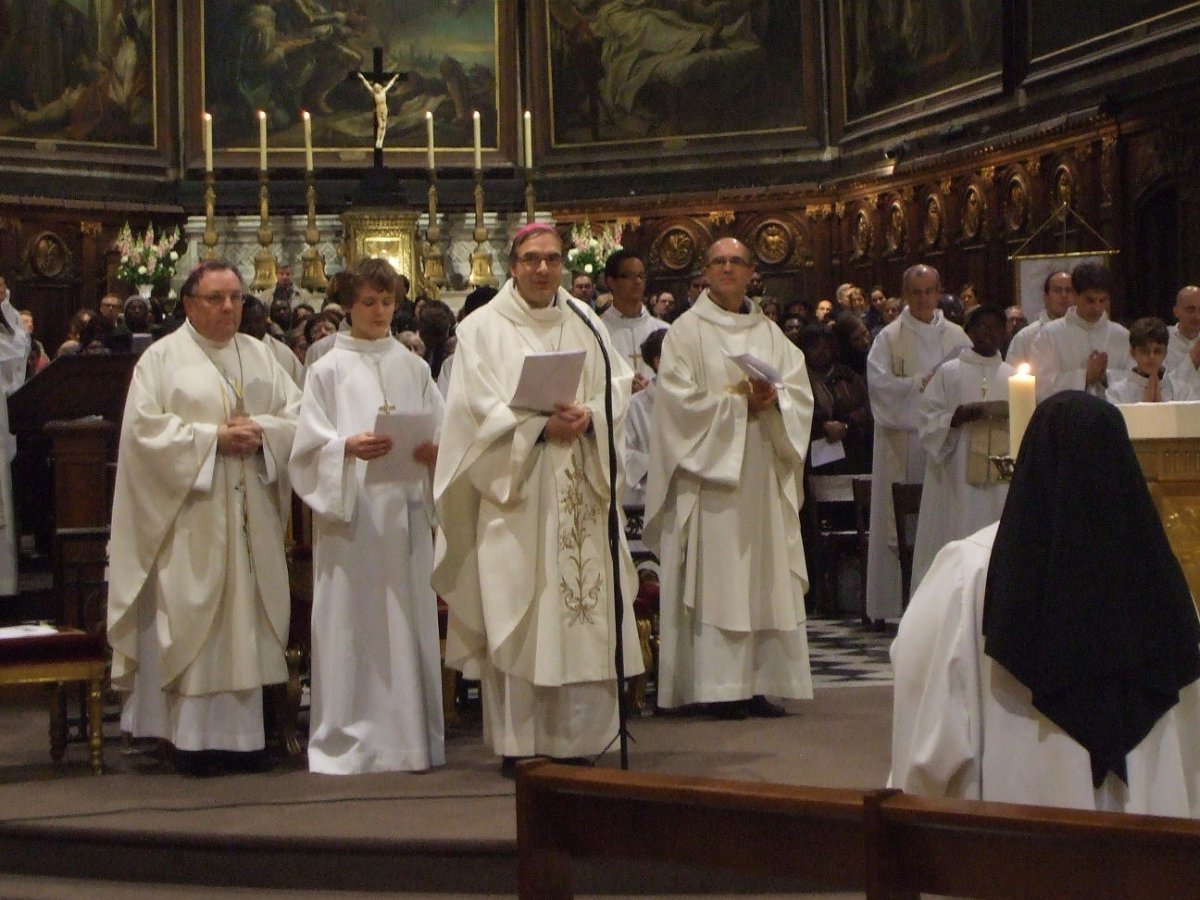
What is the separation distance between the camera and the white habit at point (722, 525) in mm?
7266

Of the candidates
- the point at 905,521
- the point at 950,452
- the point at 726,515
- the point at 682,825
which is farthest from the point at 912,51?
the point at 682,825

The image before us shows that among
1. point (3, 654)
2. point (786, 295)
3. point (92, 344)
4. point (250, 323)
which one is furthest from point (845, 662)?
point (786, 295)

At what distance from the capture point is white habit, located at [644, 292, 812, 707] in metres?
7.27

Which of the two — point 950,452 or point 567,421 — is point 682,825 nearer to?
point 567,421

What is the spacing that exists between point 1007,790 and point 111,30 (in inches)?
698

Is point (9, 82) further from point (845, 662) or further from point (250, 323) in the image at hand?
point (845, 662)

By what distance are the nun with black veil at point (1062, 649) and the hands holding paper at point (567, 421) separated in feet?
7.84

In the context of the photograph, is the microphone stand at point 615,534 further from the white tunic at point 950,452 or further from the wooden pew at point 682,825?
the white tunic at point 950,452

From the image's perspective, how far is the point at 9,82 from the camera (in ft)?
61.0

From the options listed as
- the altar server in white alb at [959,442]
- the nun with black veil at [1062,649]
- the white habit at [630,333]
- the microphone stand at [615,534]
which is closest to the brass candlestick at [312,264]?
the white habit at [630,333]

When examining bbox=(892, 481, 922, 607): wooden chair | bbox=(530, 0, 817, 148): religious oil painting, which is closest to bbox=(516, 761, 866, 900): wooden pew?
bbox=(892, 481, 922, 607): wooden chair

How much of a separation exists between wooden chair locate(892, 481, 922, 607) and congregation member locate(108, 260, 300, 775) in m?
4.16

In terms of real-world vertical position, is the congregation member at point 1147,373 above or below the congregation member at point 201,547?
above

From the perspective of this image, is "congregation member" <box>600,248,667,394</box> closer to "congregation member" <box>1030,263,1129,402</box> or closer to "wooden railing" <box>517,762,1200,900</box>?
"congregation member" <box>1030,263,1129,402</box>
